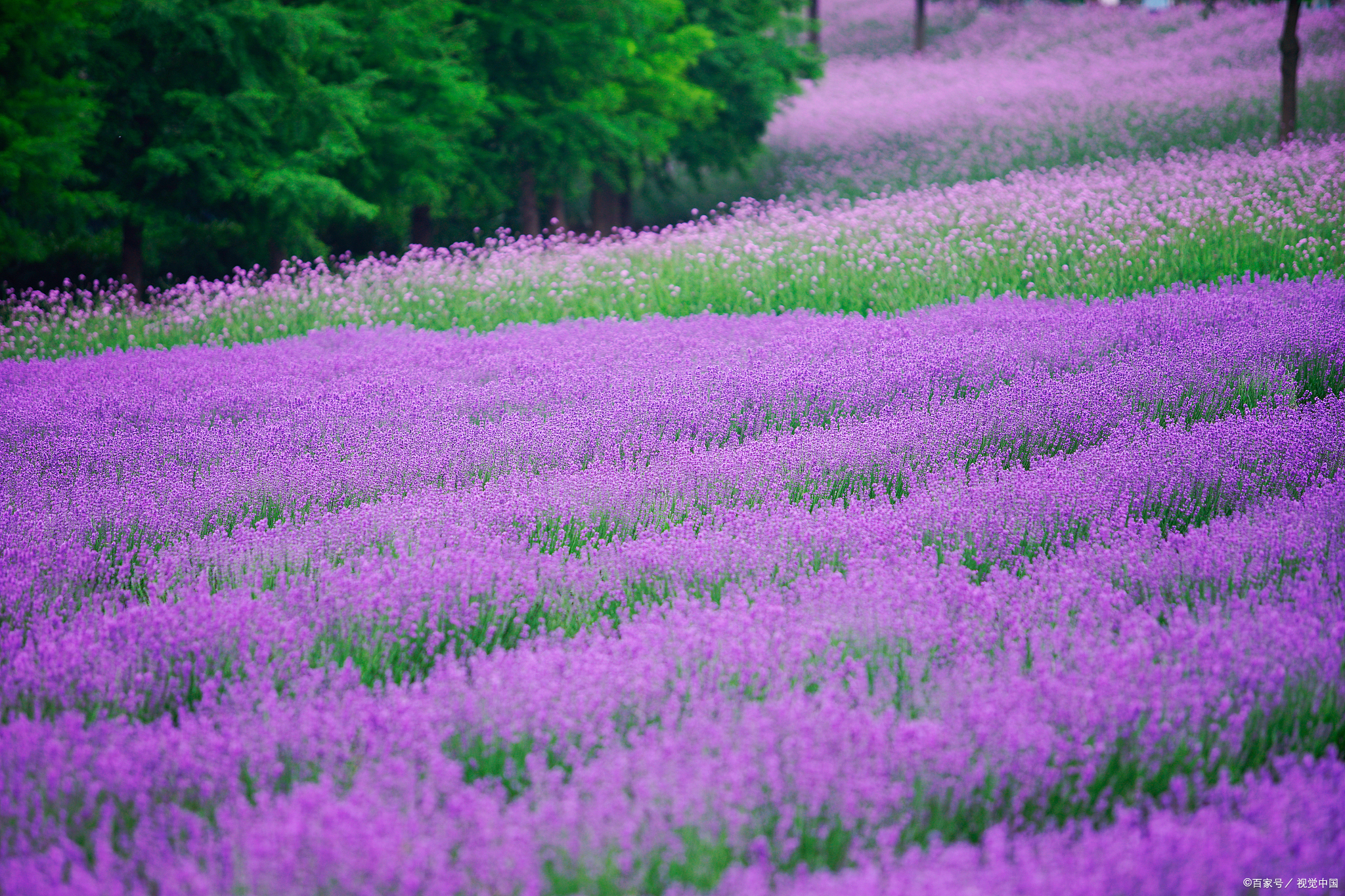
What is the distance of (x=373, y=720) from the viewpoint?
218 cm

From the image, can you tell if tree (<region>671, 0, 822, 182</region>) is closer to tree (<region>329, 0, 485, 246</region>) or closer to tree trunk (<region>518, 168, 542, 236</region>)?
tree trunk (<region>518, 168, 542, 236</region>)

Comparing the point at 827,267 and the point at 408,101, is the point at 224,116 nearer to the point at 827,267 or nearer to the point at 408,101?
the point at 408,101

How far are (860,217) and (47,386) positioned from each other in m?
9.13

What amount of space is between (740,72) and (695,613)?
18.6m

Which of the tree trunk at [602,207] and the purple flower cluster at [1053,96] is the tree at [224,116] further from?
the purple flower cluster at [1053,96]

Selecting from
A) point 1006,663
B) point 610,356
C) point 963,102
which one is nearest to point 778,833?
point 1006,663

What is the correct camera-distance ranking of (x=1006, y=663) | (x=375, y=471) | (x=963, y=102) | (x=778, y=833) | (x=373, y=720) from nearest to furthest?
(x=778, y=833)
(x=373, y=720)
(x=1006, y=663)
(x=375, y=471)
(x=963, y=102)

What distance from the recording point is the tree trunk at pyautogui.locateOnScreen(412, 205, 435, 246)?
15.9 meters

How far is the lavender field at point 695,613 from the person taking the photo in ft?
5.91

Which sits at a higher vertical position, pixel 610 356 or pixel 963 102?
pixel 963 102

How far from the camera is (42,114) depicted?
9.59 meters

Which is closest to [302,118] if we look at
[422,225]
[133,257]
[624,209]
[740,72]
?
[133,257]

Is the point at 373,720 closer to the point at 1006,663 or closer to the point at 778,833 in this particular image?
the point at 778,833

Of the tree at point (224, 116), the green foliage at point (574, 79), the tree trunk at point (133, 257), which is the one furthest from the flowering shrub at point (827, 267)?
the green foliage at point (574, 79)
